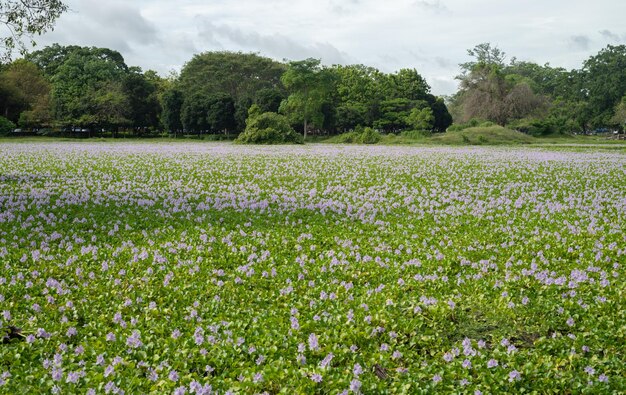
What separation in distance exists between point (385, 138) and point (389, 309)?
160 feet

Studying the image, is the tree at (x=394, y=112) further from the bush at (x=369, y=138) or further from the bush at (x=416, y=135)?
the bush at (x=369, y=138)

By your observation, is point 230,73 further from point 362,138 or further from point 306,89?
point 362,138

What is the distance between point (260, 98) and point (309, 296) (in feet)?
196

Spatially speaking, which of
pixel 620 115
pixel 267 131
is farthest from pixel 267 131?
pixel 620 115

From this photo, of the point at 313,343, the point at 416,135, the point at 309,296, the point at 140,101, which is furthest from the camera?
the point at 140,101

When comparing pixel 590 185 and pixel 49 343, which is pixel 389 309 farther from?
pixel 590 185

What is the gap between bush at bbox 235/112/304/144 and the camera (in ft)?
152

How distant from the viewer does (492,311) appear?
5.37 m

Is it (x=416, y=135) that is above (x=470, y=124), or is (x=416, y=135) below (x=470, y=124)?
below

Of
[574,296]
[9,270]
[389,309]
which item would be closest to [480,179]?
[574,296]

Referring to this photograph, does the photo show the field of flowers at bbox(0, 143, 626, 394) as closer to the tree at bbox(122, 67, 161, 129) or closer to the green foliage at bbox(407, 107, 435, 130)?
the green foliage at bbox(407, 107, 435, 130)

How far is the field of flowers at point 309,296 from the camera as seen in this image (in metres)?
4.03

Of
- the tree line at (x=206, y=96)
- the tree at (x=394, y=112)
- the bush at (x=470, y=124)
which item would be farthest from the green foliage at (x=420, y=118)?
the bush at (x=470, y=124)

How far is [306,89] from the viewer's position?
60156 millimetres
